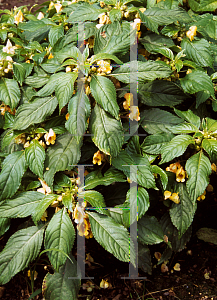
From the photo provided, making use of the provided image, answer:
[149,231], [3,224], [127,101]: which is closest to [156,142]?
[127,101]

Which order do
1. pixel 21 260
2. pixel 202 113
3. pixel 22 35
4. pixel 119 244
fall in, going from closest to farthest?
pixel 119 244 < pixel 21 260 < pixel 202 113 < pixel 22 35

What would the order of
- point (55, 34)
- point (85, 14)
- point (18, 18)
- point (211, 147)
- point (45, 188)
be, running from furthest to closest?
point (18, 18) → point (55, 34) → point (85, 14) → point (45, 188) → point (211, 147)

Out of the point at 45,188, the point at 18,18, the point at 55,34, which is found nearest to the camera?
the point at 45,188

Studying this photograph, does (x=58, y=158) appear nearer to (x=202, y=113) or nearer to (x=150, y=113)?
(x=150, y=113)

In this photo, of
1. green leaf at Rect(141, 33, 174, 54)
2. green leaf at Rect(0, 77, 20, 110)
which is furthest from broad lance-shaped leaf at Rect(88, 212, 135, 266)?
green leaf at Rect(141, 33, 174, 54)

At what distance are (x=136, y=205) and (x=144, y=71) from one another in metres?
0.73

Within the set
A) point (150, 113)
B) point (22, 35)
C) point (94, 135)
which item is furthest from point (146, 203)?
point (22, 35)

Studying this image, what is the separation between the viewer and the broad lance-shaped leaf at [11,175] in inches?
60.7

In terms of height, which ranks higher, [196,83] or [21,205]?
[196,83]

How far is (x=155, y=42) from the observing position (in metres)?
1.77

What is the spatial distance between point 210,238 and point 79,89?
1325 millimetres

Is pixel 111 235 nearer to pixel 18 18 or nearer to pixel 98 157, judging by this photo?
pixel 98 157

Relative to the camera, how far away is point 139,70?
148cm

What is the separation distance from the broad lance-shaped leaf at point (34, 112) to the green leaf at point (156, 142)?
1.92ft
